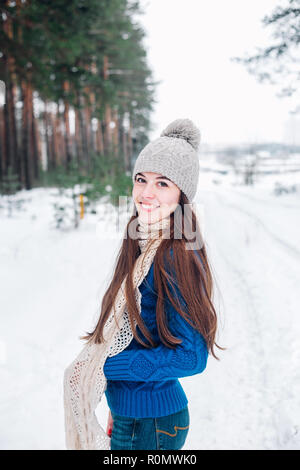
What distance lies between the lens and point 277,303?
5.07 meters

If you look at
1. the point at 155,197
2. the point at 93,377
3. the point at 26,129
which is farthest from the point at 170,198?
the point at 26,129

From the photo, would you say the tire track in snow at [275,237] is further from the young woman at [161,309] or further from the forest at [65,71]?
the young woman at [161,309]

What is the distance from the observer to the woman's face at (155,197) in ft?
5.21

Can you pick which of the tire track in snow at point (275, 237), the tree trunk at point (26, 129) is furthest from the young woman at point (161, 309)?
the tree trunk at point (26, 129)

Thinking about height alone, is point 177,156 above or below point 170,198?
above

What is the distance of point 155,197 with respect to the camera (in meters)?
1.60

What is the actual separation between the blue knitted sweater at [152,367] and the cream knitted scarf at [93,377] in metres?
0.04

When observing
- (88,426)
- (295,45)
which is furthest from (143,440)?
(295,45)

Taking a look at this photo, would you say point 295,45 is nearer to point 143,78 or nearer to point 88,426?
point 88,426

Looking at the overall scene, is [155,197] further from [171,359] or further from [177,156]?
[171,359]

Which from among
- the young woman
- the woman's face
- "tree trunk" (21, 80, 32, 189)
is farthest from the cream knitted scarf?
"tree trunk" (21, 80, 32, 189)

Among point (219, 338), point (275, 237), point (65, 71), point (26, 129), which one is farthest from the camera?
point (26, 129)

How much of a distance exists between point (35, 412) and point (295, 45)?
12836 millimetres

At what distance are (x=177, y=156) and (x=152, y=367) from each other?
0.94 m
